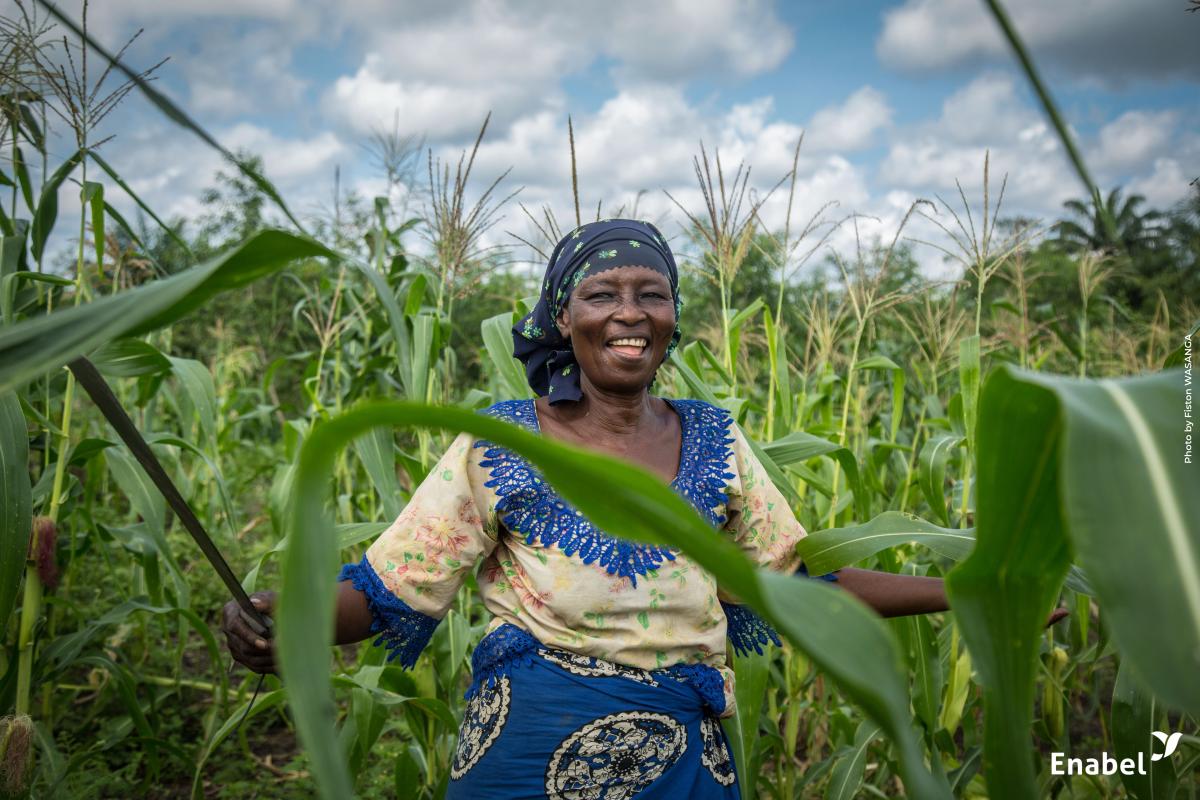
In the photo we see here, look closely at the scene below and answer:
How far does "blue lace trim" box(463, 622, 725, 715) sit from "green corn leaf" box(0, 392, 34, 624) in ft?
3.00

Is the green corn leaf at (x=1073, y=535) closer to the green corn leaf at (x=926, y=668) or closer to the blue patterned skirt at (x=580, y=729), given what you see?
the blue patterned skirt at (x=580, y=729)

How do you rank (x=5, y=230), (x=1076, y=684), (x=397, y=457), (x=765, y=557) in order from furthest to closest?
(x=1076, y=684) < (x=397, y=457) < (x=5, y=230) < (x=765, y=557)

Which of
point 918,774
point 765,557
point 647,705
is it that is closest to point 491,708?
point 647,705

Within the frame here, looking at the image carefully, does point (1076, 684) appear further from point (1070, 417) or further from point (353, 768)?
point (1070, 417)

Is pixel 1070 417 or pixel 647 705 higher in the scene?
pixel 1070 417

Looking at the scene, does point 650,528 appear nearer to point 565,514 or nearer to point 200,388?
point 565,514

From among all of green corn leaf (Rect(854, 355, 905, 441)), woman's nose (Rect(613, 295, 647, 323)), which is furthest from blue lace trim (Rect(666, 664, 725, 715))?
green corn leaf (Rect(854, 355, 905, 441))

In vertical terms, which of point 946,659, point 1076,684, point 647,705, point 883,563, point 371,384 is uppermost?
point 371,384

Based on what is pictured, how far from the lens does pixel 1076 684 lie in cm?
342

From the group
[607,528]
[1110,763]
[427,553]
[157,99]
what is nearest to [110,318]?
[157,99]

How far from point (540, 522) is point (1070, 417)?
4.04ft

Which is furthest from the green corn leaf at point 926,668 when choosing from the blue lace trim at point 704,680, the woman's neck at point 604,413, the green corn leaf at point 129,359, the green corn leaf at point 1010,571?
the green corn leaf at point 129,359

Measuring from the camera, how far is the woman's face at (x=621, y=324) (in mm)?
1865

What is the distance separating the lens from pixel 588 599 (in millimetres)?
1687
